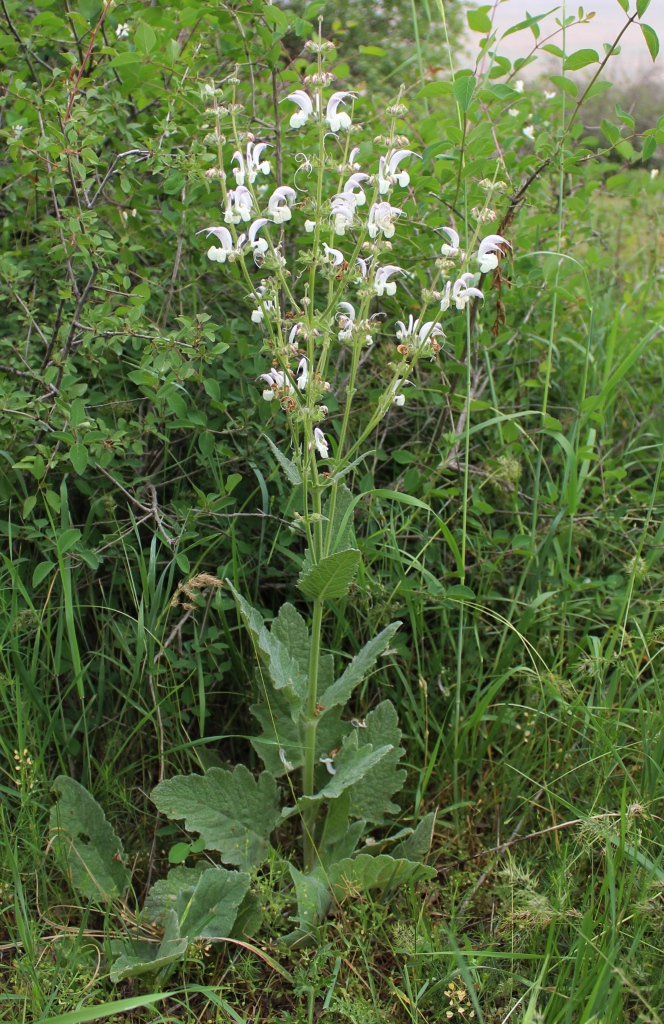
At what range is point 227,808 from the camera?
83.0 inches

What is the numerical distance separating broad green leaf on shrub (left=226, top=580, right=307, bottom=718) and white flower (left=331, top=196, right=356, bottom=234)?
0.90m

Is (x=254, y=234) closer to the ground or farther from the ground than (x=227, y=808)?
farther from the ground

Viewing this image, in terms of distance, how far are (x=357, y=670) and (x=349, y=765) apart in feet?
0.80

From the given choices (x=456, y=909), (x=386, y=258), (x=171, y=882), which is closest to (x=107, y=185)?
(x=386, y=258)

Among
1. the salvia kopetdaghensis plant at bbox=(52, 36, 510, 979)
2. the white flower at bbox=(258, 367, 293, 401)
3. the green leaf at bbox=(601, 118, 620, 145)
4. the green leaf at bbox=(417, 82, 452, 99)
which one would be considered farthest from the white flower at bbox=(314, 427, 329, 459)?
the green leaf at bbox=(601, 118, 620, 145)

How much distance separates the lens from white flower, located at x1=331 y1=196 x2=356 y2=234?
1753 millimetres

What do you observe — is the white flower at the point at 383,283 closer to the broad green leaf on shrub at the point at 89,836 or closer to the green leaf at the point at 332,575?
the green leaf at the point at 332,575

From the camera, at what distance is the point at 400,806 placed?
91.7 inches

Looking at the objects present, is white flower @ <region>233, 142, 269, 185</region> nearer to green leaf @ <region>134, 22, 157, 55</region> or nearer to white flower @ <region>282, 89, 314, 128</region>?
white flower @ <region>282, 89, 314, 128</region>

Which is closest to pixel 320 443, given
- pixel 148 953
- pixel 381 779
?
pixel 381 779

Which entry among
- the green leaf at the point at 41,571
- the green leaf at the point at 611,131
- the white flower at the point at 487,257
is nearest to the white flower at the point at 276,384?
the white flower at the point at 487,257

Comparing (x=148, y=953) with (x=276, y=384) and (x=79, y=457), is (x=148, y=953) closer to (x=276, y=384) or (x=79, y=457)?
(x=79, y=457)

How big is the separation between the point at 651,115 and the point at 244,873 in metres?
8.88

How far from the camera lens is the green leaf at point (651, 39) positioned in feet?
6.98
